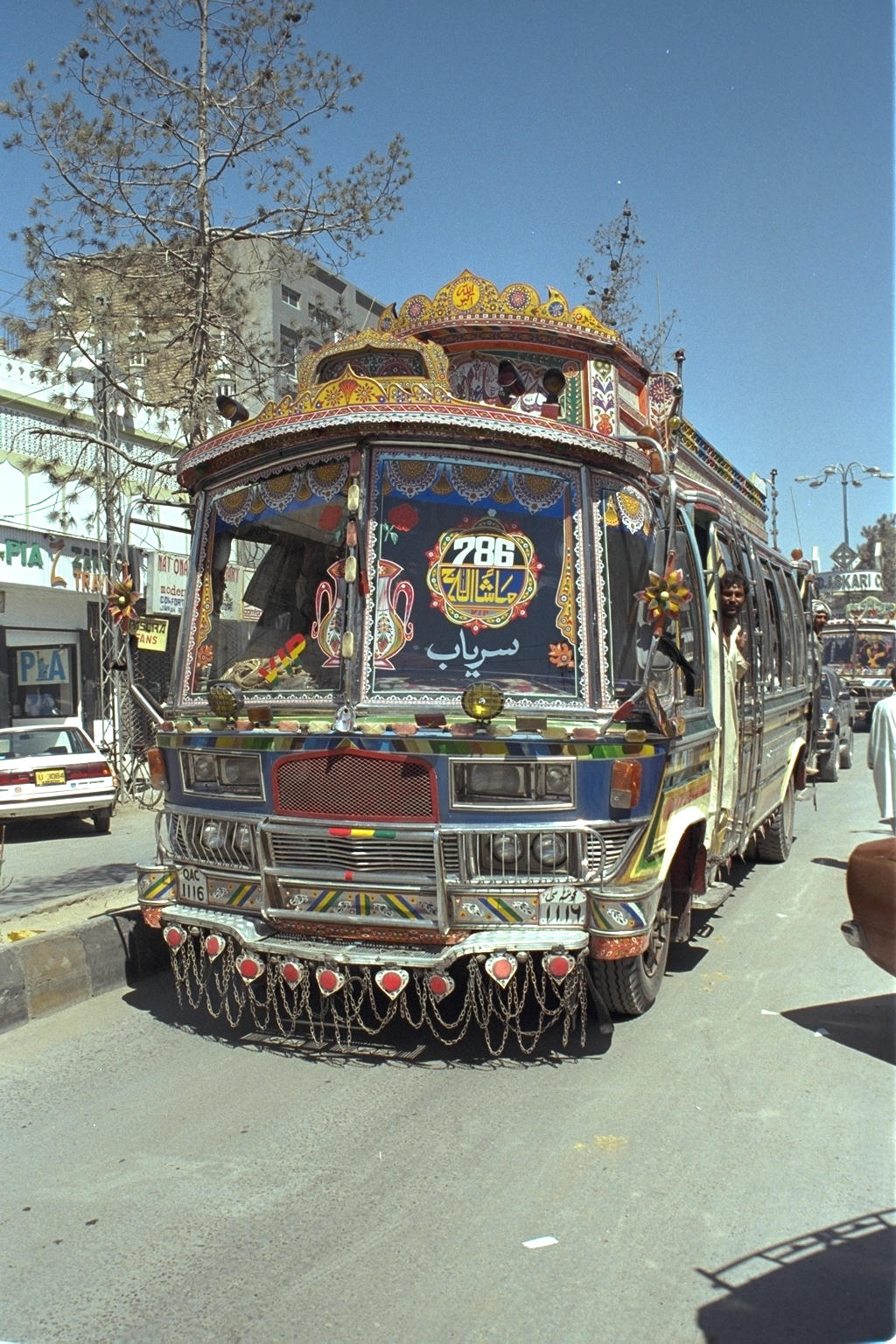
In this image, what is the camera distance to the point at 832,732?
1792 cm

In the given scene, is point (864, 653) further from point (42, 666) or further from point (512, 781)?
point (512, 781)

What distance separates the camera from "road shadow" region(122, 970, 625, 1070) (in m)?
5.16

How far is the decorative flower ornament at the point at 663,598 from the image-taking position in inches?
186

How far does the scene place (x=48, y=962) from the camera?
616 cm

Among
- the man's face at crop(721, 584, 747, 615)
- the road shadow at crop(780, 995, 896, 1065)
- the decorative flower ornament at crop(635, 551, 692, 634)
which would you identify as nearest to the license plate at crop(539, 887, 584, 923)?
the decorative flower ornament at crop(635, 551, 692, 634)

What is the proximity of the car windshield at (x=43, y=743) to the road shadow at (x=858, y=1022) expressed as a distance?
10.7 meters

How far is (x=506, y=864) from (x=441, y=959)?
1.63 ft

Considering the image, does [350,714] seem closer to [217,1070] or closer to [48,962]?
[217,1070]

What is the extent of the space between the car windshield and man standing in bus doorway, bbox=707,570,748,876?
969cm

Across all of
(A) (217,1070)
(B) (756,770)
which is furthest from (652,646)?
(B) (756,770)

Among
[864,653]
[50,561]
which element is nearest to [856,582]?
[864,653]

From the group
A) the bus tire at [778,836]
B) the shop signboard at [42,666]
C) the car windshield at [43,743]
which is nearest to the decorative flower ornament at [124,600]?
the bus tire at [778,836]

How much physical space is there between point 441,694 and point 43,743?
1053cm

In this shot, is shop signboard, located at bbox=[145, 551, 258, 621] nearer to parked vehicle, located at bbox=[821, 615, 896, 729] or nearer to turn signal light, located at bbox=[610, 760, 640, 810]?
turn signal light, located at bbox=[610, 760, 640, 810]
